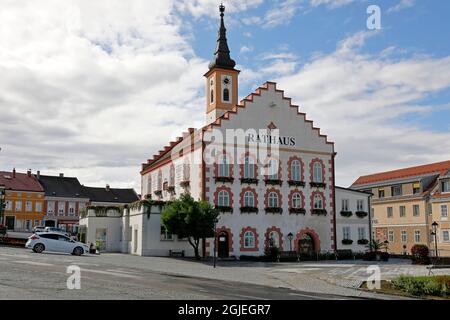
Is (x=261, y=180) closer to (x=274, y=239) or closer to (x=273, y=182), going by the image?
(x=273, y=182)

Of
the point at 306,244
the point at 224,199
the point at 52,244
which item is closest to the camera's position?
the point at 52,244

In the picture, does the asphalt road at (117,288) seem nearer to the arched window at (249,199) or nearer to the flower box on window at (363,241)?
the arched window at (249,199)

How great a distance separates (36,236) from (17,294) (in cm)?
2243

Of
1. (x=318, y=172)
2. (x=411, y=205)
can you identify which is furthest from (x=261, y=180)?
(x=411, y=205)

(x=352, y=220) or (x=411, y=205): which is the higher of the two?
(x=411, y=205)

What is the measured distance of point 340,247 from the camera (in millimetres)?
47625

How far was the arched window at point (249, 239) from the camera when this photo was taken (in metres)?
42.9

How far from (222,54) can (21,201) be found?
48278mm

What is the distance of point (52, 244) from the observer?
117 feet

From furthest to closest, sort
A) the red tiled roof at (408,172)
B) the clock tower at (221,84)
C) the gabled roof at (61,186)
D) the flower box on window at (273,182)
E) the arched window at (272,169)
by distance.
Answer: the gabled roof at (61,186) → the red tiled roof at (408,172) → the clock tower at (221,84) → the arched window at (272,169) → the flower box on window at (273,182)

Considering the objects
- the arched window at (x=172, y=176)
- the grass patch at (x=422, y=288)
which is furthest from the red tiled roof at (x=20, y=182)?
the grass patch at (x=422, y=288)

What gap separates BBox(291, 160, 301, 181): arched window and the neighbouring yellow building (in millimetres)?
53699

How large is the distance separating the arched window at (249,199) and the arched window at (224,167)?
96.8 inches

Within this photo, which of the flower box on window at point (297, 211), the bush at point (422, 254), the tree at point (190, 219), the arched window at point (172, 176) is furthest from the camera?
the arched window at point (172, 176)
